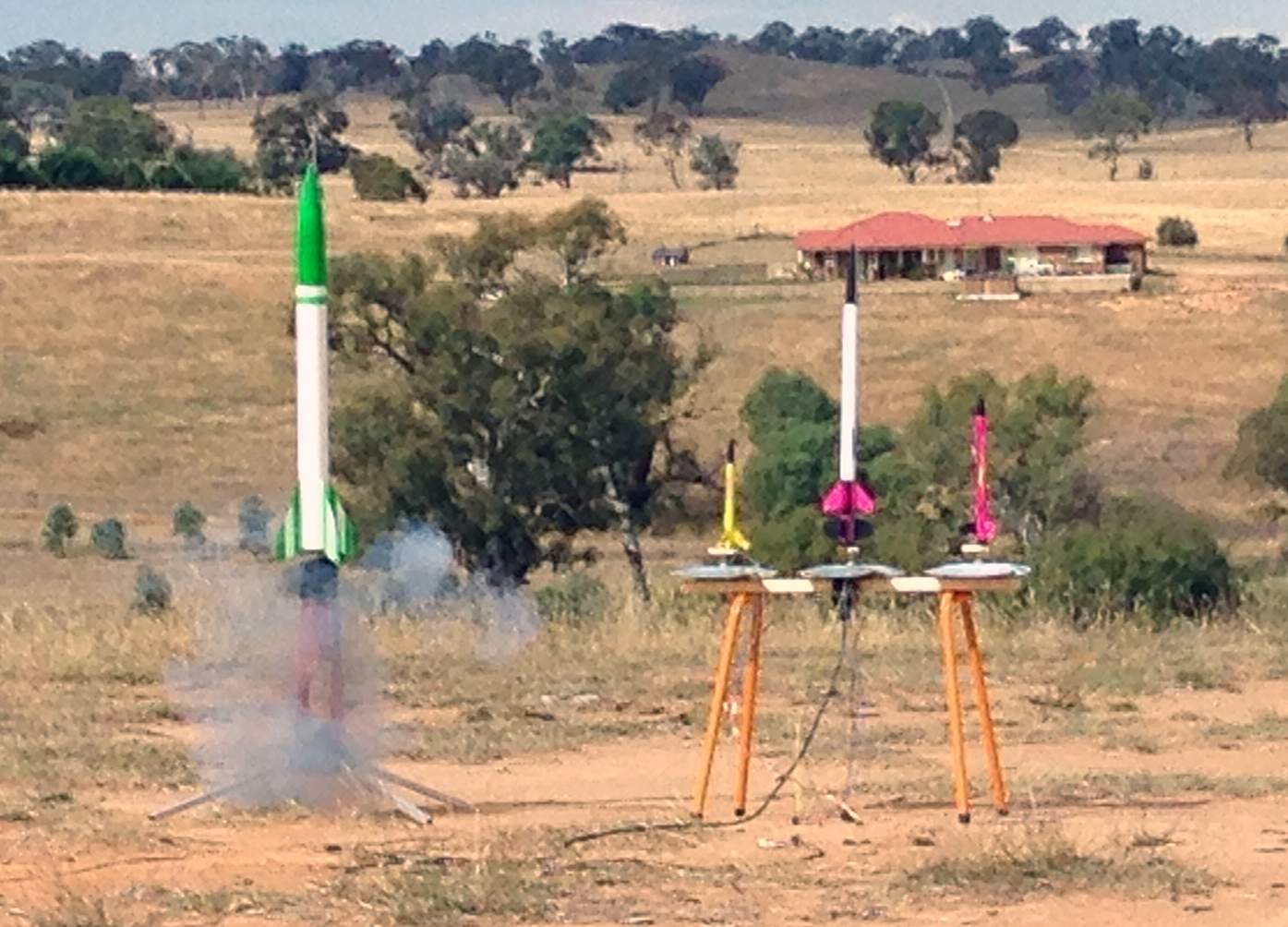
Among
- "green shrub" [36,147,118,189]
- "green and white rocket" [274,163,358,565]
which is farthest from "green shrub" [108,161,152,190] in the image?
"green and white rocket" [274,163,358,565]

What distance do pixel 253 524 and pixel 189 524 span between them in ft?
16.9

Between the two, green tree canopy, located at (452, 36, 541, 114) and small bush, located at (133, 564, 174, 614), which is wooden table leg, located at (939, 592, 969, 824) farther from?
green tree canopy, located at (452, 36, 541, 114)

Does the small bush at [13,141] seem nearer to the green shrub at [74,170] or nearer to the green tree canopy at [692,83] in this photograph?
the green shrub at [74,170]

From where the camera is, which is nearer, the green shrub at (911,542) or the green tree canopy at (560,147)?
the green shrub at (911,542)

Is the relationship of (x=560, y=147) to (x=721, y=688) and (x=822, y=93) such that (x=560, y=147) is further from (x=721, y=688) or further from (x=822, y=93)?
(x=721, y=688)

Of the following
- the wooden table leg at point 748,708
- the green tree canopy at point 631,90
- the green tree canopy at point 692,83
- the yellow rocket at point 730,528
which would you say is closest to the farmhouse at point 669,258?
the wooden table leg at point 748,708

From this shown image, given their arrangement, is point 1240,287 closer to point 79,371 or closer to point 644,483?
point 79,371

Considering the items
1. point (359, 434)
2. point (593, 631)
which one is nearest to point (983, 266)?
point (359, 434)

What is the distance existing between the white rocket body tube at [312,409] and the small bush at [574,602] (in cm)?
661

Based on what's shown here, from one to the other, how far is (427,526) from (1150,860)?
18833 millimetres

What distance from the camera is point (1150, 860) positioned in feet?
26.4

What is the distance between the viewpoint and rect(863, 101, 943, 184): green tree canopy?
105 metres

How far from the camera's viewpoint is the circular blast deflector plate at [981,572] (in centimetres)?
836

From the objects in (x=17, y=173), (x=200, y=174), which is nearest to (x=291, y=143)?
(x=200, y=174)
